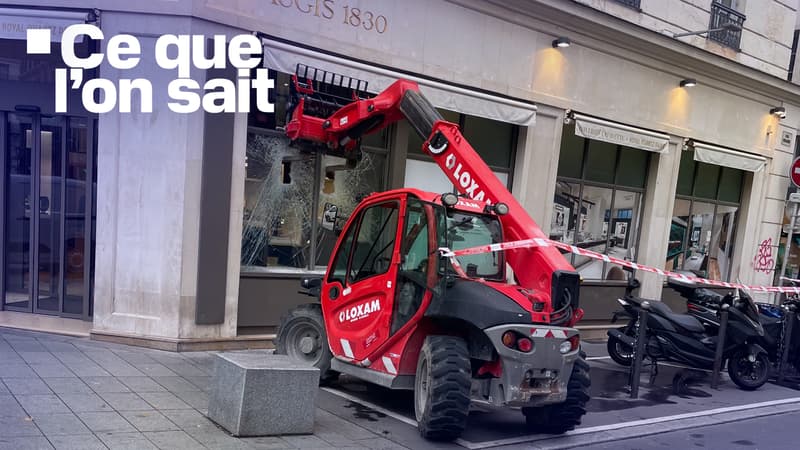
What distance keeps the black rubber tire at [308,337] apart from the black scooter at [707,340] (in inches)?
187

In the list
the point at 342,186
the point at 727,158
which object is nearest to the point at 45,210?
the point at 342,186

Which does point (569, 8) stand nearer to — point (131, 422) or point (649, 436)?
point (649, 436)

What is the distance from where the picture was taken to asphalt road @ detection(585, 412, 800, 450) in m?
6.03

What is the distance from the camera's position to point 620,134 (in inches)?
456

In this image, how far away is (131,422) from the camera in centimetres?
503

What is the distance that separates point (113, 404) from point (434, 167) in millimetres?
6531

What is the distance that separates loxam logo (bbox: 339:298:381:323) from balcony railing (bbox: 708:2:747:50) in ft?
38.1

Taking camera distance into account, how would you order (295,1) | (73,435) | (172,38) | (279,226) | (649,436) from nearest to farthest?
(73,435) → (649,436) → (172,38) → (295,1) → (279,226)

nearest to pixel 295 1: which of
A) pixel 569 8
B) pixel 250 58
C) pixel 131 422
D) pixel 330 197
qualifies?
pixel 250 58

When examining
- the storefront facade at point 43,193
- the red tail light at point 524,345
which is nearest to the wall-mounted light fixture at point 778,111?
the red tail light at point 524,345

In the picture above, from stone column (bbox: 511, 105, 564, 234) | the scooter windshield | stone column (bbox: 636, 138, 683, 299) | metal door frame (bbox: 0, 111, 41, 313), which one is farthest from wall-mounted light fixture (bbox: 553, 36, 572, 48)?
metal door frame (bbox: 0, 111, 41, 313)

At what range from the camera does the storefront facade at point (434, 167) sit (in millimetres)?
7566

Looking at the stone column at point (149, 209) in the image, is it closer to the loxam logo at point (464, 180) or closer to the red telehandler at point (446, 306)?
the red telehandler at point (446, 306)

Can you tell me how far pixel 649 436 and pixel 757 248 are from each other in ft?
38.7
